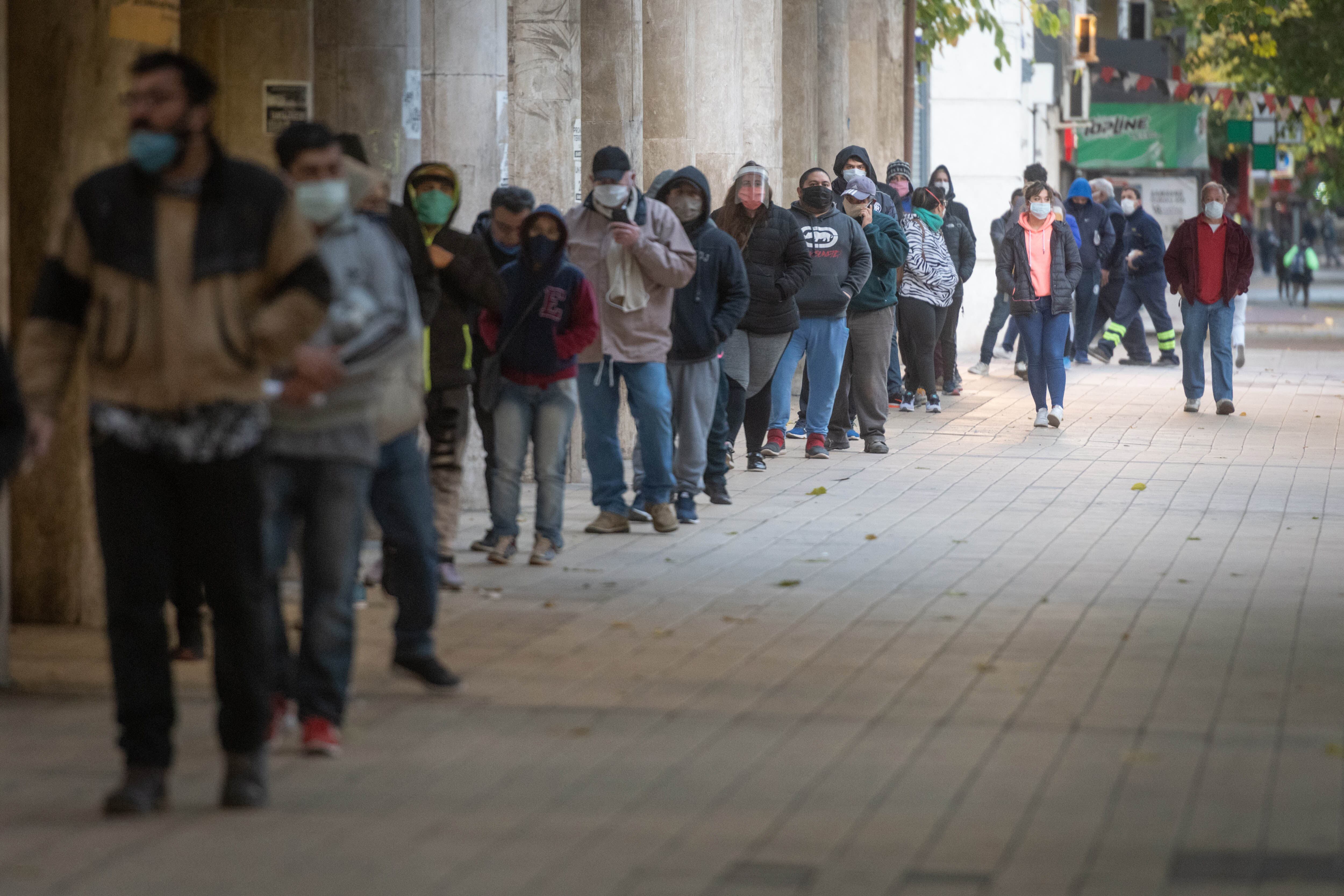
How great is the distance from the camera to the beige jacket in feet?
35.0

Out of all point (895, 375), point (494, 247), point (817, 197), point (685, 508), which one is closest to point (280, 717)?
point (494, 247)

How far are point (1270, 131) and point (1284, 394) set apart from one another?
22.7 m

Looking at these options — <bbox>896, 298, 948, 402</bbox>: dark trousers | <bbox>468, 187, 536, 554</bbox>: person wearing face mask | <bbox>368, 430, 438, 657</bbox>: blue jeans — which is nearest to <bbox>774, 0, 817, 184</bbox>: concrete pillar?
<bbox>896, 298, 948, 402</bbox>: dark trousers

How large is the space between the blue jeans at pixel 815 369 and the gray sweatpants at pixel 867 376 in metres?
0.31

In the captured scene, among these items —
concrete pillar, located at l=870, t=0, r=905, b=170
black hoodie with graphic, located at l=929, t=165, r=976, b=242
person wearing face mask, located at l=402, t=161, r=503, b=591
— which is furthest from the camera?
concrete pillar, located at l=870, t=0, r=905, b=170

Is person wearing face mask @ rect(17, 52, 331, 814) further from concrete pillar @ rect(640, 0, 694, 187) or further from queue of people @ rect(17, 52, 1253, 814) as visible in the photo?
concrete pillar @ rect(640, 0, 694, 187)

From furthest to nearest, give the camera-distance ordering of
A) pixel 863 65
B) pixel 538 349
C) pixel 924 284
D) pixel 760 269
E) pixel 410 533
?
→ pixel 863 65
pixel 924 284
pixel 760 269
pixel 538 349
pixel 410 533

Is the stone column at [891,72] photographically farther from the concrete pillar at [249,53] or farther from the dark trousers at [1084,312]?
the concrete pillar at [249,53]

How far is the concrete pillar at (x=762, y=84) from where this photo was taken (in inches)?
696

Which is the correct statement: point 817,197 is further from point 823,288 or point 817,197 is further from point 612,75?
point 612,75

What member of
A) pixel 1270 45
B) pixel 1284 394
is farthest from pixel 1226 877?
pixel 1270 45

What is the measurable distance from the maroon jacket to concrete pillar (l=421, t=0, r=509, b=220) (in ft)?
25.1

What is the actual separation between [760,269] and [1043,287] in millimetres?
4077

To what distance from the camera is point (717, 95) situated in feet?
54.9
